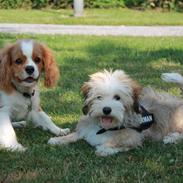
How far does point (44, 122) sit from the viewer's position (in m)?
6.34

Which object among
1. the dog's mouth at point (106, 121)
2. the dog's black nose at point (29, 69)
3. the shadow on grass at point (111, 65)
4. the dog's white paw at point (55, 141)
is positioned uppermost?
the dog's black nose at point (29, 69)

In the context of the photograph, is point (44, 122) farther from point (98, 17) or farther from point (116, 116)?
point (98, 17)

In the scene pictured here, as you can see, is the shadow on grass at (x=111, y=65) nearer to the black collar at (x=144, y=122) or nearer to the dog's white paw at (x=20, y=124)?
the dog's white paw at (x=20, y=124)

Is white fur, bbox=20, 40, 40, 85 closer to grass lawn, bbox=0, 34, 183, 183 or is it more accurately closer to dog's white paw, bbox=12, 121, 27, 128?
grass lawn, bbox=0, 34, 183, 183

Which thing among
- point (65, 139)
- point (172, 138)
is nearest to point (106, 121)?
point (65, 139)

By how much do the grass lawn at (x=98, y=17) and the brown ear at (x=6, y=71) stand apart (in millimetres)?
13867

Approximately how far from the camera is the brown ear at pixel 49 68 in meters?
6.30

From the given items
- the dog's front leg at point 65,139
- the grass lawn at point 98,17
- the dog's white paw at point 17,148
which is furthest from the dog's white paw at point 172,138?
the grass lawn at point 98,17

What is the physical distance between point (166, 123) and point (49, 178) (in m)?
1.66

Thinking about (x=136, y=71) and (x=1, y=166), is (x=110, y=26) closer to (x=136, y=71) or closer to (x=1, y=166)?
(x=136, y=71)

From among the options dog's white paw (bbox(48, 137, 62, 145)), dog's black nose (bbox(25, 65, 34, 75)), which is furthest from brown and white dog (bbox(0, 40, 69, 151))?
dog's white paw (bbox(48, 137, 62, 145))

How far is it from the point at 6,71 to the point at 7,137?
2.22 feet

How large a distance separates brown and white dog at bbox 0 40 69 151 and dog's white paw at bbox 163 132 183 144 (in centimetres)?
105

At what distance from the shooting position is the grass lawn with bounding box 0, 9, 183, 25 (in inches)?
789
